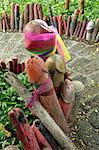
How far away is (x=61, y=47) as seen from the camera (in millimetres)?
3543

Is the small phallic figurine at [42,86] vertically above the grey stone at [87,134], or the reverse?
the small phallic figurine at [42,86]

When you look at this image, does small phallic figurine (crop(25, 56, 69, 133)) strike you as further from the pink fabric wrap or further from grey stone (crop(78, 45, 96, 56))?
grey stone (crop(78, 45, 96, 56))

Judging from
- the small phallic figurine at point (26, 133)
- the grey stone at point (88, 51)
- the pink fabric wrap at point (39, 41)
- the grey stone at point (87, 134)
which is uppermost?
the pink fabric wrap at point (39, 41)

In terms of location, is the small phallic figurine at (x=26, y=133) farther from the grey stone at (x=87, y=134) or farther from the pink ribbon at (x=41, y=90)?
the grey stone at (x=87, y=134)

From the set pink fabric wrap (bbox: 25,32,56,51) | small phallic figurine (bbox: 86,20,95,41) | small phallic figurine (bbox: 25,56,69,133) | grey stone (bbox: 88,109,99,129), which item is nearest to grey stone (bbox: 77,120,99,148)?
grey stone (bbox: 88,109,99,129)

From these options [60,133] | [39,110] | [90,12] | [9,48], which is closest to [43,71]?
[39,110]

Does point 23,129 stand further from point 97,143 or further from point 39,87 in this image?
point 97,143

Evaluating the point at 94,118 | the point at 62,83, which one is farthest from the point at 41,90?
the point at 94,118

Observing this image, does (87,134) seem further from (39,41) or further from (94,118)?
(39,41)

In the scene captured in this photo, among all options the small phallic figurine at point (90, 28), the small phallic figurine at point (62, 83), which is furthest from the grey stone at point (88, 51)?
the small phallic figurine at point (62, 83)

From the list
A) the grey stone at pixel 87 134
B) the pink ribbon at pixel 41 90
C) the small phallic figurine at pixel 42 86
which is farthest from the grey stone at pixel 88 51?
the pink ribbon at pixel 41 90

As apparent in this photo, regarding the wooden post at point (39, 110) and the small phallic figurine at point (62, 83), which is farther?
the small phallic figurine at point (62, 83)

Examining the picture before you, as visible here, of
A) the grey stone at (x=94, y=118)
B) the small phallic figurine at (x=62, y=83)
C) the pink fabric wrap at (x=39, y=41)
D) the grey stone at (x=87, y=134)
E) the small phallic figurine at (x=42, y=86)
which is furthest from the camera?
the grey stone at (x=94, y=118)

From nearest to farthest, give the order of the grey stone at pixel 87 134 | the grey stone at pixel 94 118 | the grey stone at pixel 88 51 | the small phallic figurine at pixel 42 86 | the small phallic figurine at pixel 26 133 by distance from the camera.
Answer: the small phallic figurine at pixel 26 133
the small phallic figurine at pixel 42 86
the grey stone at pixel 87 134
the grey stone at pixel 94 118
the grey stone at pixel 88 51
